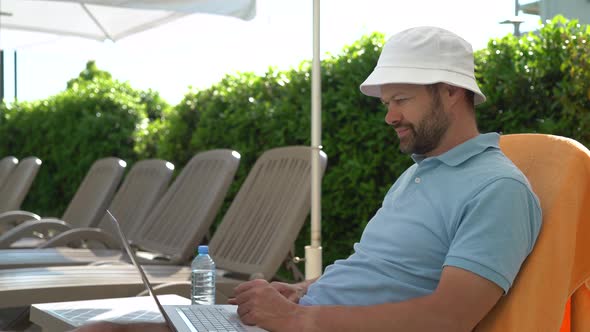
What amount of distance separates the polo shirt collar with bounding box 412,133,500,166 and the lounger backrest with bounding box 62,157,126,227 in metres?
4.98

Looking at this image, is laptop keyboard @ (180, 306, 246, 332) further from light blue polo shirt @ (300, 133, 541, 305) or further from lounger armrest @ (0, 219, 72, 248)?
lounger armrest @ (0, 219, 72, 248)

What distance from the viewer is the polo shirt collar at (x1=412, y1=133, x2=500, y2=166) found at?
2535mm

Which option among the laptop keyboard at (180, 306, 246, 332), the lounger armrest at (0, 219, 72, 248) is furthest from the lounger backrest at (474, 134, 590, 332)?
the lounger armrest at (0, 219, 72, 248)

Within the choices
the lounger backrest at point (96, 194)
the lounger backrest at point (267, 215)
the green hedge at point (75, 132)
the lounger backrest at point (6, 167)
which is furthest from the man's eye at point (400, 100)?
the lounger backrest at point (6, 167)

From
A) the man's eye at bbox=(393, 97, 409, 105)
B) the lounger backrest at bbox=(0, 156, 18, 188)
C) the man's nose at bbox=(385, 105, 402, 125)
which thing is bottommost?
the lounger backrest at bbox=(0, 156, 18, 188)

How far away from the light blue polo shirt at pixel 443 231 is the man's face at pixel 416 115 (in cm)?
7

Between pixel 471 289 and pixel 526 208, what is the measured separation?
26cm

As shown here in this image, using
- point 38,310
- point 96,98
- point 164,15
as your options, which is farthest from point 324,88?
point 96,98

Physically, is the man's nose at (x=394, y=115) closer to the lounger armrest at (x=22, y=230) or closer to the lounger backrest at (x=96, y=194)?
the lounger armrest at (x=22, y=230)

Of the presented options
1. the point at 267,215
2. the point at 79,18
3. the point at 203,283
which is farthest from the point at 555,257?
the point at 79,18

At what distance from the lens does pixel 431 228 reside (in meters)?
2.47

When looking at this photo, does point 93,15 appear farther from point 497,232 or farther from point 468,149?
point 497,232

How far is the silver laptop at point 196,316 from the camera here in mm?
2414

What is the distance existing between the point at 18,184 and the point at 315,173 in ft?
16.9
